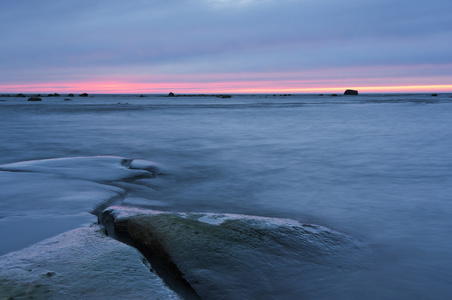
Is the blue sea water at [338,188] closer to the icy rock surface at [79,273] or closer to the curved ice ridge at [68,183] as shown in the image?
the curved ice ridge at [68,183]

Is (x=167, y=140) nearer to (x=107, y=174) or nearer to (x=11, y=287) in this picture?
(x=107, y=174)

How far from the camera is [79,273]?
265 cm

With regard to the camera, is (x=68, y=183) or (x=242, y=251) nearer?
(x=242, y=251)

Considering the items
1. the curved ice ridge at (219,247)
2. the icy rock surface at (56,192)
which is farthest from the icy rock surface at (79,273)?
the icy rock surface at (56,192)

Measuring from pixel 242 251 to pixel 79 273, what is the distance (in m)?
1.43

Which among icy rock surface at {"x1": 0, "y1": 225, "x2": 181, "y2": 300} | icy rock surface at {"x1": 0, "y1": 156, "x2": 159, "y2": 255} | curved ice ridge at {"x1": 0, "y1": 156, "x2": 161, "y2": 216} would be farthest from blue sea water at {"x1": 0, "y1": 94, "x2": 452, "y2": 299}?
icy rock surface at {"x1": 0, "y1": 225, "x2": 181, "y2": 300}

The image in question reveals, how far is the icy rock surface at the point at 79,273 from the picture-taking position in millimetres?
2393

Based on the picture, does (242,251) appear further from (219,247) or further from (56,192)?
(56,192)

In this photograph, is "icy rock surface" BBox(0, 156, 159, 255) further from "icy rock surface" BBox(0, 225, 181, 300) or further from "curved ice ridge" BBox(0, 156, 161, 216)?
"icy rock surface" BBox(0, 225, 181, 300)

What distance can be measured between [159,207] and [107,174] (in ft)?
7.05

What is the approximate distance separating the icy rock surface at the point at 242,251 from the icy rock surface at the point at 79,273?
0.38 metres

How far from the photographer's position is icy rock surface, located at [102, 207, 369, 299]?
290cm

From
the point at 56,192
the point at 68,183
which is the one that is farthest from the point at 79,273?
the point at 68,183

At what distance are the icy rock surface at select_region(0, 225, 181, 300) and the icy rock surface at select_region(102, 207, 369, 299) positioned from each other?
14.9 inches
